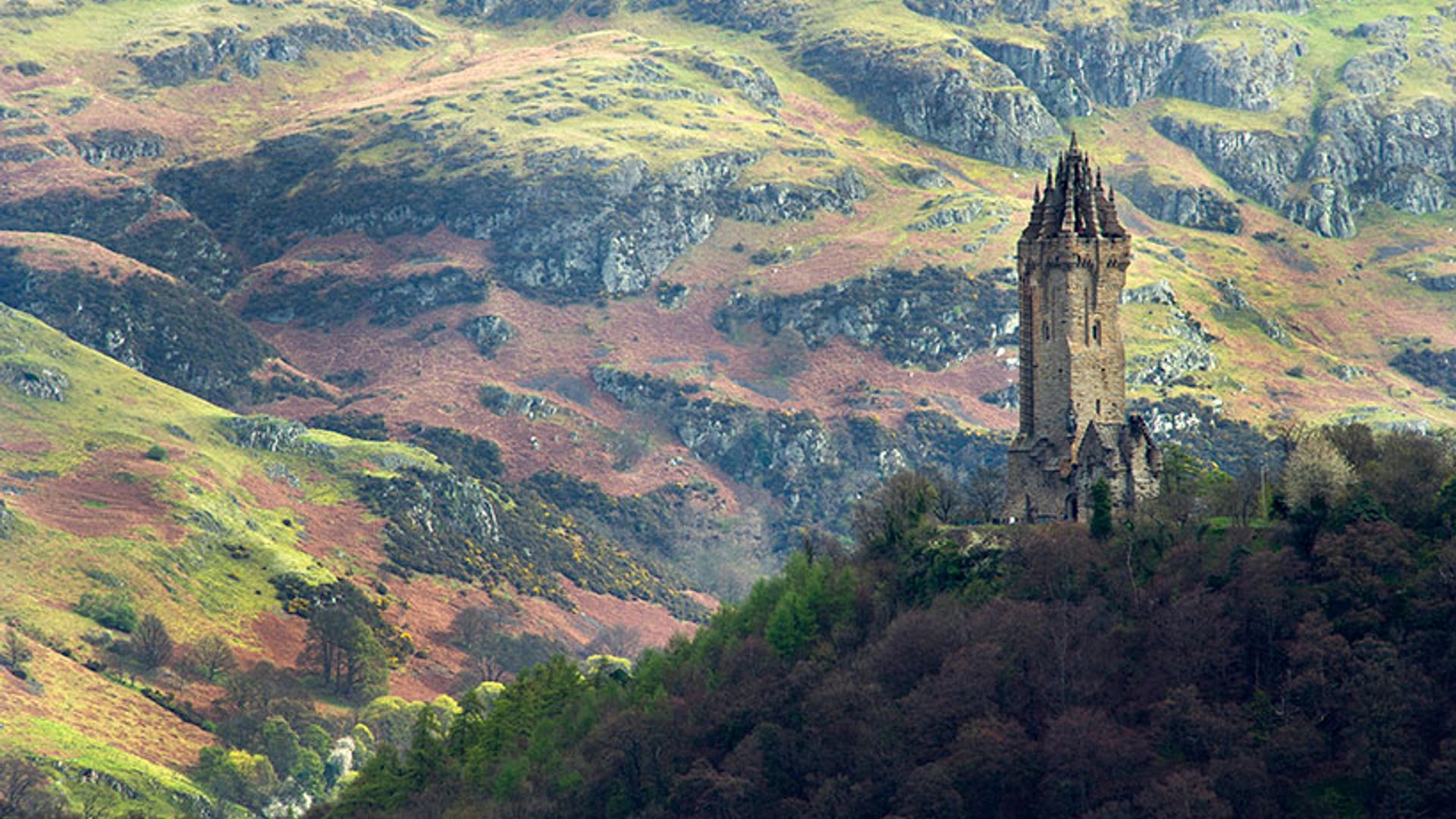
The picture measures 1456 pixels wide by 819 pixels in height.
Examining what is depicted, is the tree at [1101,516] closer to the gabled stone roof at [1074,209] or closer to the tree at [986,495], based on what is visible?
the tree at [986,495]

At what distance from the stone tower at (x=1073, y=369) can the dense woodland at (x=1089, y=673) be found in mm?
4153

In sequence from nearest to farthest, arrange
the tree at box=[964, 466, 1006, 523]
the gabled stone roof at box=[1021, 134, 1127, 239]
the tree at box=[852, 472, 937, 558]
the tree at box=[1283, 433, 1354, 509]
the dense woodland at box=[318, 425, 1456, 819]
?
the dense woodland at box=[318, 425, 1456, 819], the tree at box=[1283, 433, 1354, 509], the gabled stone roof at box=[1021, 134, 1127, 239], the tree at box=[852, 472, 937, 558], the tree at box=[964, 466, 1006, 523]

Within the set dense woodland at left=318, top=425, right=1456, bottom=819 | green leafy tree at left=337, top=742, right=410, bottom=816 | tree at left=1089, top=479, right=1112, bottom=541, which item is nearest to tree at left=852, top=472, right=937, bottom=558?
dense woodland at left=318, top=425, right=1456, bottom=819

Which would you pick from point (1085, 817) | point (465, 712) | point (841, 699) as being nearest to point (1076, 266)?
point (841, 699)

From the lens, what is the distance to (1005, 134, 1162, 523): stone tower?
148375mm

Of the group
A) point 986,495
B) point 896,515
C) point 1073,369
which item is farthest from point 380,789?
point 1073,369

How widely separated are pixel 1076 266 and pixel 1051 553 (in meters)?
21.5

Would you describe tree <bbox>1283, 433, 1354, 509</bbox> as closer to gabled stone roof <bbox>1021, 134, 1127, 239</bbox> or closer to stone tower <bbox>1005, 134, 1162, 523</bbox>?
stone tower <bbox>1005, 134, 1162, 523</bbox>

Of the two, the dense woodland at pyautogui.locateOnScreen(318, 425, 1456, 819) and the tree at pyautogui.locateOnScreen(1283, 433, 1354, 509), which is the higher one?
the tree at pyautogui.locateOnScreen(1283, 433, 1354, 509)

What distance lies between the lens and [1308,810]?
4616 inches

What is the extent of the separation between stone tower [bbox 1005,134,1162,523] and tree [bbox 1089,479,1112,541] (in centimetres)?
487

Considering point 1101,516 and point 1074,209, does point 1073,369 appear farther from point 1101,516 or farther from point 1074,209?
point 1101,516

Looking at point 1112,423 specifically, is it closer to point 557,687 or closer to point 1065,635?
point 1065,635

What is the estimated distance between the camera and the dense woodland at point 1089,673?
4705 inches
